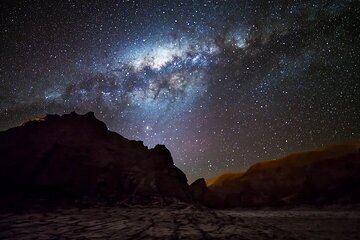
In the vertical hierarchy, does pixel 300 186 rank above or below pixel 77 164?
below

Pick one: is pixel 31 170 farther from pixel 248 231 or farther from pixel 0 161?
pixel 248 231

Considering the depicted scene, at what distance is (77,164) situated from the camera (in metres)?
14.6

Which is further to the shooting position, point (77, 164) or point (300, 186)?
point (300, 186)

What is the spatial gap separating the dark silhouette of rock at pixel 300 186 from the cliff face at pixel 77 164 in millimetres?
7531

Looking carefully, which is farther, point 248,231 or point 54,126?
point 54,126

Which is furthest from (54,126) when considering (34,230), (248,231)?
(248,231)

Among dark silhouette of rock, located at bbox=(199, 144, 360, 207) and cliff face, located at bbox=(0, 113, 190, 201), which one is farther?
dark silhouette of rock, located at bbox=(199, 144, 360, 207)

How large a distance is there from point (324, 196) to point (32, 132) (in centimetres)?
2128

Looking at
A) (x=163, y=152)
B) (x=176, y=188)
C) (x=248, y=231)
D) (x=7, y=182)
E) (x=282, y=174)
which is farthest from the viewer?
(x=282, y=174)

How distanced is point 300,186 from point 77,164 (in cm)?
1789

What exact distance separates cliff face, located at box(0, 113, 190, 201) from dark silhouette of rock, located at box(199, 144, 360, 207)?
24.7ft

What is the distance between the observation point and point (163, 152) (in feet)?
60.3

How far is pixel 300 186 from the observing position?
2300 centimetres

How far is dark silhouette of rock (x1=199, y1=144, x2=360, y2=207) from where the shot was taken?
848 inches
